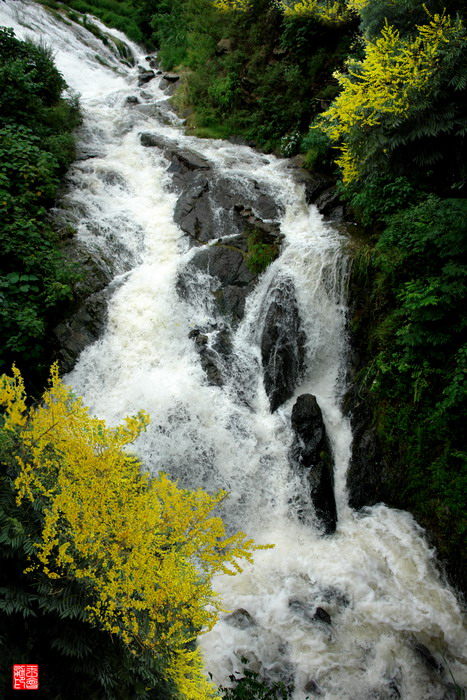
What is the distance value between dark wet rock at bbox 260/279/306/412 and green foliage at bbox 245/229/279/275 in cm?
80

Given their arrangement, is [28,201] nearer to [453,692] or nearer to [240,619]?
[240,619]

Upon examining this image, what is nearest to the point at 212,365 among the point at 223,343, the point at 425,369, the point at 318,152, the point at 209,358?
the point at 209,358

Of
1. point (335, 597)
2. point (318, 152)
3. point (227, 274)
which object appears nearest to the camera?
point (335, 597)

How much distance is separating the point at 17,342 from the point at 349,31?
13.3m

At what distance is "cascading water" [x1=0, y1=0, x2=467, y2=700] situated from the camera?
471 centimetres

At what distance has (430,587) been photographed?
5199 mm

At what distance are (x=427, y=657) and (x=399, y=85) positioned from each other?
26.3 feet

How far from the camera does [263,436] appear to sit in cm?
699

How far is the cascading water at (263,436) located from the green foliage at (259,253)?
224 millimetres

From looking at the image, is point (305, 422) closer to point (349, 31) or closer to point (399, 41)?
point (399, 41)

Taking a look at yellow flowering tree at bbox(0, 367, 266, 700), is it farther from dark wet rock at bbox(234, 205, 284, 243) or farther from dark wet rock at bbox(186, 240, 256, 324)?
dark wet rock at bbox(234, 205, 284, 243)

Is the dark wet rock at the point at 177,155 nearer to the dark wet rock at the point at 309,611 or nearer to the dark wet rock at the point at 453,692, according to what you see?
the dark wet rock at the point at 309,611

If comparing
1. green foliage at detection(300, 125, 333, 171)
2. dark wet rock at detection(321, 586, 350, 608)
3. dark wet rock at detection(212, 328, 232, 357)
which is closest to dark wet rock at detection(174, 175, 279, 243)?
green foliage at detection(300, 125, 333, 171)

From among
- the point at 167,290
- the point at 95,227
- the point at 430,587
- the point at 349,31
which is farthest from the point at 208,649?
the point at 349,31
